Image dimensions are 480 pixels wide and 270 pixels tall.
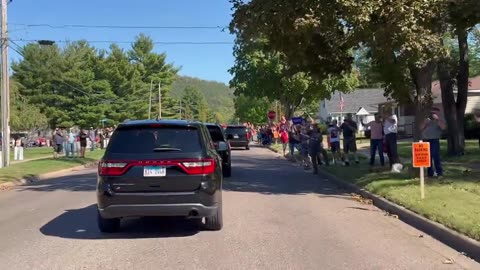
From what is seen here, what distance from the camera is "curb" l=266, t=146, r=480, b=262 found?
8078 millimetres

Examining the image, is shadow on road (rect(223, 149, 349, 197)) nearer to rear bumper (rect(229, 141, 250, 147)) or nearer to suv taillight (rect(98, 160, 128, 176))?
suv taillight (rect(98, 160, 128, 176))

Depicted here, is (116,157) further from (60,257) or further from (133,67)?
(133,67)

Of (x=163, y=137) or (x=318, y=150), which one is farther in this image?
(x=318, y=150)

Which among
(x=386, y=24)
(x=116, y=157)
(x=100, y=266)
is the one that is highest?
(x=386, y=24)

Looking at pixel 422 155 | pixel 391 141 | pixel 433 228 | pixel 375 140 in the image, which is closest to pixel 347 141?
pixel 375 140

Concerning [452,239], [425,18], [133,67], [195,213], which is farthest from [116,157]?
[133,67]

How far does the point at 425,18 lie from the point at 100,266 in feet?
30.4

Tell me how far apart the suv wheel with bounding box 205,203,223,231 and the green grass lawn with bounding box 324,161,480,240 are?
11.2ft

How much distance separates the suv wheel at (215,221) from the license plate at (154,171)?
109cm

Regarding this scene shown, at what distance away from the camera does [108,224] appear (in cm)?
970

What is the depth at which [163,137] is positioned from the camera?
9492 millimetres

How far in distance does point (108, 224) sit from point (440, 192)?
6.60 meters

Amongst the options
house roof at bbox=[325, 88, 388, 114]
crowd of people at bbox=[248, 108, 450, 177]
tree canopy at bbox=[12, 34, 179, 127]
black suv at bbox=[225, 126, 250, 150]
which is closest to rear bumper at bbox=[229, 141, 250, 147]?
black suv at bbox=[225, 126, 250, 150]

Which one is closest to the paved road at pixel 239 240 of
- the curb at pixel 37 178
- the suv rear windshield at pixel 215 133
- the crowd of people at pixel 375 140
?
the crowd of people at pixel 375 140
